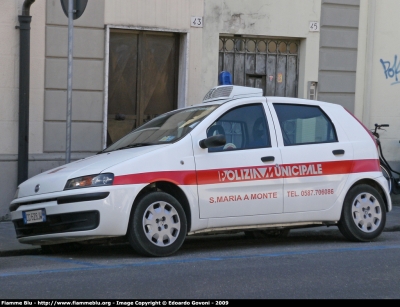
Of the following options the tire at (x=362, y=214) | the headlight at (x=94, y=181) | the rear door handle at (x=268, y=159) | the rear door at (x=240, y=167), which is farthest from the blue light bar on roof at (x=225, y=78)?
the headlight at (x=94, y=181)

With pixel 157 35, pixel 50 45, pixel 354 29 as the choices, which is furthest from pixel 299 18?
pixel 50 45

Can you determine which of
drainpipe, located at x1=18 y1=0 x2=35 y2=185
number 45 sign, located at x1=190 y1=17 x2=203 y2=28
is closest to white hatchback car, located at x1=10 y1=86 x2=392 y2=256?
drainpipe, located at x1=18 y1=0 x2=35 y2=185

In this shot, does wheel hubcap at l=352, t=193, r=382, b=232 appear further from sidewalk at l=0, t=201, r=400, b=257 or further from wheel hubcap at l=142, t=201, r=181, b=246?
wheel hubcap at l=142, t=201, r=181, b=246

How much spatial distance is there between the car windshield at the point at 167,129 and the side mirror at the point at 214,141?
0.96 feet

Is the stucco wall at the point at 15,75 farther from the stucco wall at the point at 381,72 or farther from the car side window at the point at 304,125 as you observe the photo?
the stucco wall at the point at 381,72

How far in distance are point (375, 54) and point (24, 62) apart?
653cm

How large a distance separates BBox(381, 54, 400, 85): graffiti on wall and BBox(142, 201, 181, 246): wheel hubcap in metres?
8.01

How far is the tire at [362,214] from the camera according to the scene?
9242mm

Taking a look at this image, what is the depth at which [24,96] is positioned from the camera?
11.8 metres

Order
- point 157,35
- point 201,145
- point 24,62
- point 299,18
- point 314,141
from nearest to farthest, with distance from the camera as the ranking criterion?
point 201,145 → point 314,141 → point 24,62 → point 157,35 → point 299,18

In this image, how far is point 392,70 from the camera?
1493cm

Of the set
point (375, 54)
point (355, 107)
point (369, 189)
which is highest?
point (375, 54)

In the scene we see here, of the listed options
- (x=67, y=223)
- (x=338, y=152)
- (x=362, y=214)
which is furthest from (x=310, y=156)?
(x=67, y=223)

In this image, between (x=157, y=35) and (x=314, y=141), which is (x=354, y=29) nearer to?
(x=157, y=35)
